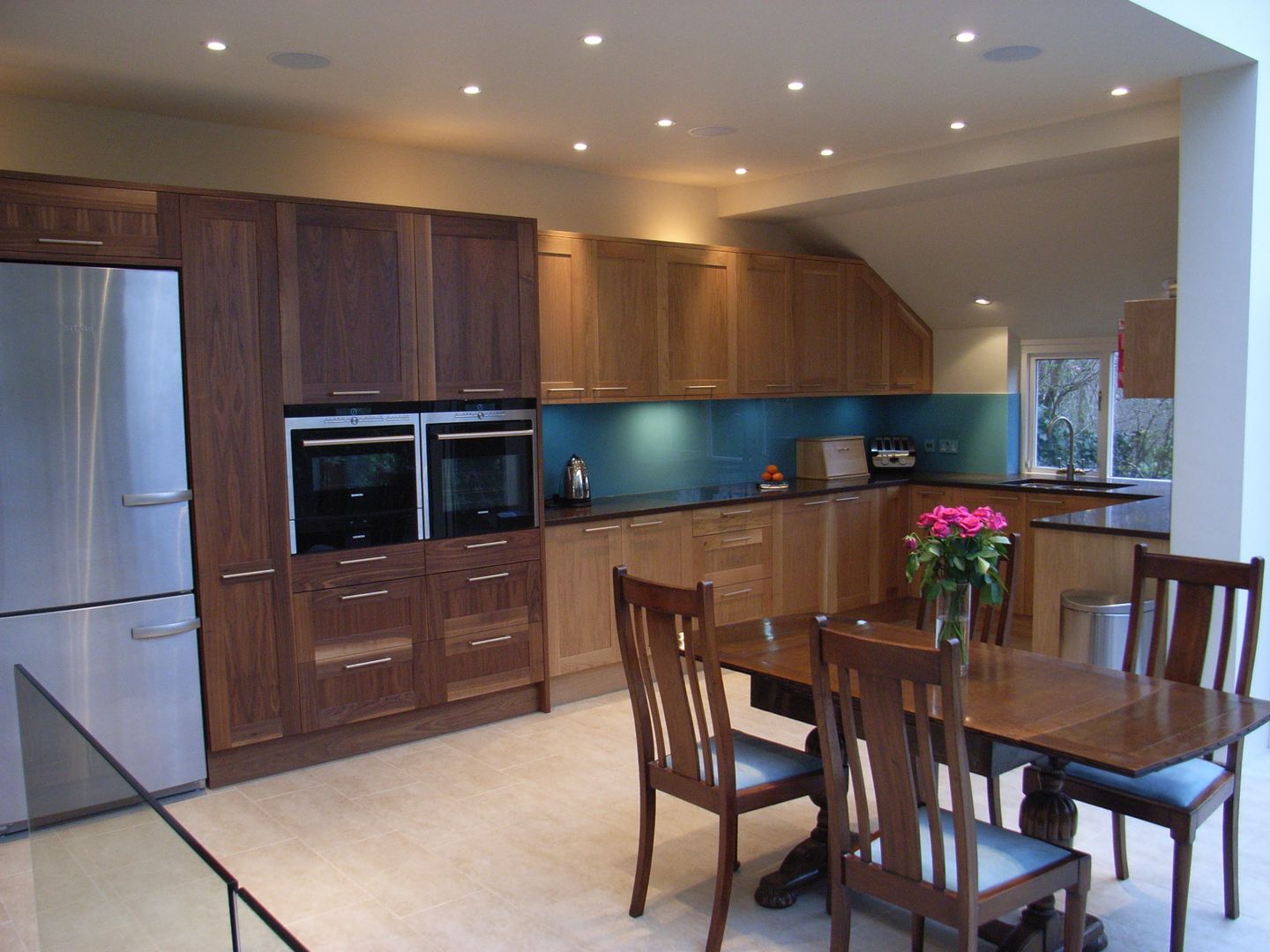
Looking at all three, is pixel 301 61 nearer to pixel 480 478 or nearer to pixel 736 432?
pixel 480 478

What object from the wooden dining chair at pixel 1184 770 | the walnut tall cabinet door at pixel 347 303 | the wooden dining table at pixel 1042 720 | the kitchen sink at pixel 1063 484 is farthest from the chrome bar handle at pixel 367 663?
the kitchen sink at pixel 1063 484

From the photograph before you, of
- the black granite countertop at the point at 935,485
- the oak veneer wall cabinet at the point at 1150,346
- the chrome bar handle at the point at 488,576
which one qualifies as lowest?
the chrome bar handle at the point at 488,576

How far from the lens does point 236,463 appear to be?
394 cm

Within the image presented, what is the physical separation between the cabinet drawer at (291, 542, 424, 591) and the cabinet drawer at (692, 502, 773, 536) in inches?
63.0

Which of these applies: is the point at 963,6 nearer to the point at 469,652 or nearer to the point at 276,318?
the point at 276,318

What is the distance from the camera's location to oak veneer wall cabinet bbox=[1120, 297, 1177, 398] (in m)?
4.13

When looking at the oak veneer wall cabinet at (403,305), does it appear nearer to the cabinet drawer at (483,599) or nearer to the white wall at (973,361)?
the cabinet drawer at (483,599)

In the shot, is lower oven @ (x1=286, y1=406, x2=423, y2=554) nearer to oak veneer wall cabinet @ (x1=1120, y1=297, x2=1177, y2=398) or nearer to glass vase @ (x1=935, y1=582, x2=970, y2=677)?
glass vase @ (x1=935, y1=582, x2=970, y2=677)

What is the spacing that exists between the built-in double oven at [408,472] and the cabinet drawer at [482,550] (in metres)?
0.04

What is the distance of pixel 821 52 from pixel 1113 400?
3515mm

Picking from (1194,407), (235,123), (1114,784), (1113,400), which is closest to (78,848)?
(1114,784)

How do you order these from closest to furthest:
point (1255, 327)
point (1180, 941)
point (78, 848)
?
point (78, 848) < point (1180, 941) < point (1255, 327)

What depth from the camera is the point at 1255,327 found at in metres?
3.81

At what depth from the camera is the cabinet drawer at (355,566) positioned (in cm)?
411
